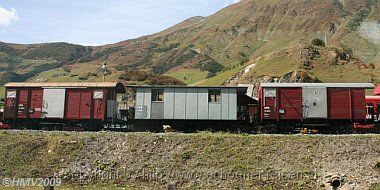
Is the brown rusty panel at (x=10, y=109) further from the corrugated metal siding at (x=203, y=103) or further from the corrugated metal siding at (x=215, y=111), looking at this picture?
the corrugated metal siding at (x=215, y=111)

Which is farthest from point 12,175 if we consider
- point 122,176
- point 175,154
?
point 175,154

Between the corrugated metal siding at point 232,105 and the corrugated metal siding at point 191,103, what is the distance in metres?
2.20

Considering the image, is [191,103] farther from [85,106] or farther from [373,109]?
[373,109]

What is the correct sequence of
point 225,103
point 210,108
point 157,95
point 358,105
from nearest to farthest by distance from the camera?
point 358,105 < point 225,103 < point 210,108 < point 157,95

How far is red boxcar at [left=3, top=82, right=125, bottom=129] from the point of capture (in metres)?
27.6

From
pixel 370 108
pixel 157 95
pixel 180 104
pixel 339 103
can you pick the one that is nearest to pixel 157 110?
pixel 157 95

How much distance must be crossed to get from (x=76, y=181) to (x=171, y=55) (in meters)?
153

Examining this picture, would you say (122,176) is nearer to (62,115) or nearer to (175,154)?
(175,154)

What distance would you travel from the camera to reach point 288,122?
25625mm

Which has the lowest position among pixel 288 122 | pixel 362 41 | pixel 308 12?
pixel 288 122

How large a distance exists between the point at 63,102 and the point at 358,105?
20.2m

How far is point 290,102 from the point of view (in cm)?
2559

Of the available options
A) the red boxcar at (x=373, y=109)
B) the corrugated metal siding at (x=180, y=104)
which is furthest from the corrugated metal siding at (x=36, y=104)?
the red boxcar at (x=373, y=109)

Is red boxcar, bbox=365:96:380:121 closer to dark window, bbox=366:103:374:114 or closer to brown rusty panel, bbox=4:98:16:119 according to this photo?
dark window, bbox=366:103:374:114
